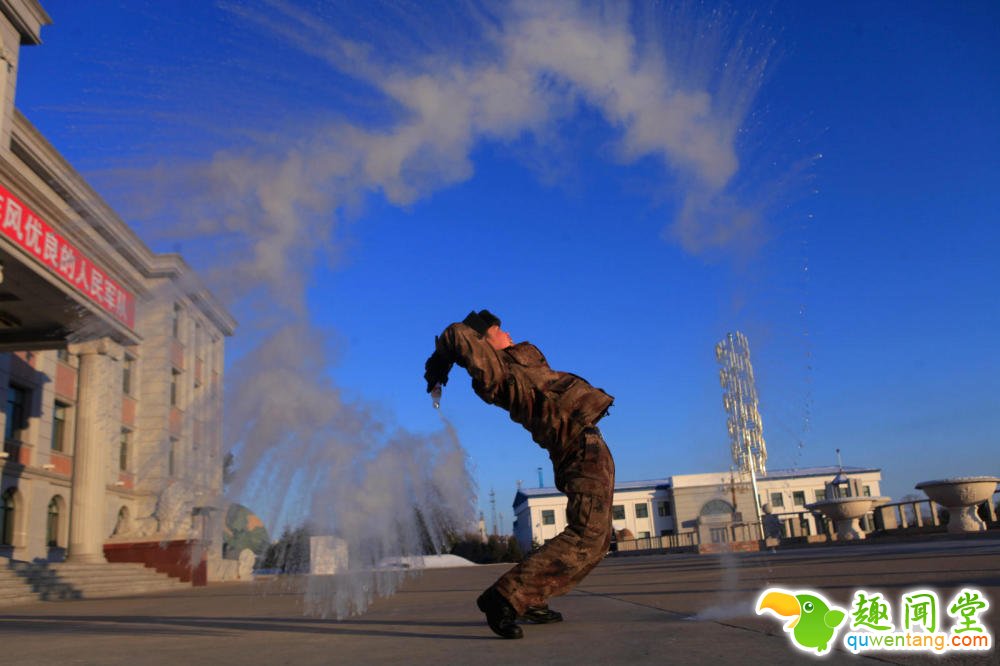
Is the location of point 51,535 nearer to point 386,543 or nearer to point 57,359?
point 57,359

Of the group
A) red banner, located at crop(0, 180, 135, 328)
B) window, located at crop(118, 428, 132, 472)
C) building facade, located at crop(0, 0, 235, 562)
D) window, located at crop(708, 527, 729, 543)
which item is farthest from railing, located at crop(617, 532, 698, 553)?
window, located at crop(118, 428, 132, 472)

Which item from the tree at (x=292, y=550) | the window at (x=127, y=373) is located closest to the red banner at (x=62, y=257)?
the window at (x=127, y=373)

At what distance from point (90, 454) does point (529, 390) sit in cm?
1957

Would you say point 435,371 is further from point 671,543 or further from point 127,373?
point 671,543

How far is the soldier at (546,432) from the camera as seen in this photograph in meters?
3.95

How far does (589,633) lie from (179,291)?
650 centimetres

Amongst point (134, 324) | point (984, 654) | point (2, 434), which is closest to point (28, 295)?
point (134, 324)

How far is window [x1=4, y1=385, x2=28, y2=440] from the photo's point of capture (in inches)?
821

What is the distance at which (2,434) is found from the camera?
20047 mm

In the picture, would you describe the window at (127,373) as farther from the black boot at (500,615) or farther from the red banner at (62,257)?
the black boot at (500,615)

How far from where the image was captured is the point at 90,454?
1981 centimetres

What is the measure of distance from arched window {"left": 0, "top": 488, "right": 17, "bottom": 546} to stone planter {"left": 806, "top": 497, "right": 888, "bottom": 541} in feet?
73.1

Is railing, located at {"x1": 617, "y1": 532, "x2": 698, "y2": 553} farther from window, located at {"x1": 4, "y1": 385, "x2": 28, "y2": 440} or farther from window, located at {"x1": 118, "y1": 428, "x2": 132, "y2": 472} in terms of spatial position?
window, located at {"x1": 4, "y1": 385, "x2": 28, "y2": 440}

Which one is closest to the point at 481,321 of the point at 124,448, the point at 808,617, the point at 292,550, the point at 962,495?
the point at 808,617
